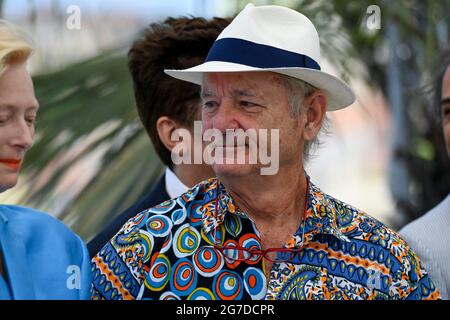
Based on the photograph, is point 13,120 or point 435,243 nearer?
point 13,120

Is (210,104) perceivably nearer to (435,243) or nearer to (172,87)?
(172,87)

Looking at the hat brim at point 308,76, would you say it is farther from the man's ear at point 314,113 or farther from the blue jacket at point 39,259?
the blue jacket at point 39,259

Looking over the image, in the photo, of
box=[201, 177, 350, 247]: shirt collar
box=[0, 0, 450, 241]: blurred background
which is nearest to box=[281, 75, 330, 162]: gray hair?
box=[201, 177, 350, 247]: shirt collar

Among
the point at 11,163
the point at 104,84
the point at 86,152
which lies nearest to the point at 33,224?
the point at 11,163

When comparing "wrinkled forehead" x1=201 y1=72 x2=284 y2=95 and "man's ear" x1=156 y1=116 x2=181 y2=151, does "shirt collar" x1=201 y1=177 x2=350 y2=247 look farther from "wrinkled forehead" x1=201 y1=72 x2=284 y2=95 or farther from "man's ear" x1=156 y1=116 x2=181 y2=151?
"man's ear" x1=156 y1=116 x2=181 y2=151

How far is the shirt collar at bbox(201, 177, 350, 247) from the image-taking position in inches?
90.6

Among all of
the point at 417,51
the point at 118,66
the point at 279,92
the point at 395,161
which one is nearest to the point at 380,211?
the point at 395,161

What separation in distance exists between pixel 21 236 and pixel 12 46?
46 cm

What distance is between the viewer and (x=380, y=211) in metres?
5.36

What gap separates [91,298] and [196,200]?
1.16 ft

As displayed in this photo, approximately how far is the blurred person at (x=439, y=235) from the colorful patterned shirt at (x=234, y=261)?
127 millimetres

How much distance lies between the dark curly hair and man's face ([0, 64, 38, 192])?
1.90ft

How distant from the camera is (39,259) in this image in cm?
229

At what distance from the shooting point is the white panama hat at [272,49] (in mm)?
2283
